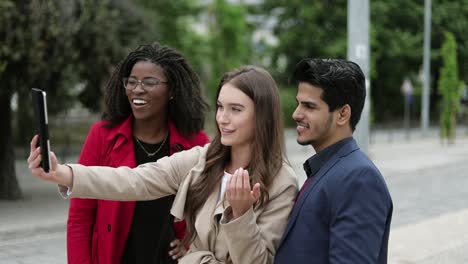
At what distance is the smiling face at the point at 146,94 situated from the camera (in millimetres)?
2699

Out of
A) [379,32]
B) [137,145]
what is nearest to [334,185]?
[137,145]

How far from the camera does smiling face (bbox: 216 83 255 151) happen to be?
211 cm

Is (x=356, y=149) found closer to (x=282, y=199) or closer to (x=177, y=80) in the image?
(x=282, y=199)

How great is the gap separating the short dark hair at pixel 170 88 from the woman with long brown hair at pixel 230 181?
1.83 ft

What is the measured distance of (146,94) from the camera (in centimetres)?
270

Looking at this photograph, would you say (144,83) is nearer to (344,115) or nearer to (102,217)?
(102,217)

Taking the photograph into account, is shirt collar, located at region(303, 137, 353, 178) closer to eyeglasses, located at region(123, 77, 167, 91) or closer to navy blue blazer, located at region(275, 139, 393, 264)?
navy blue blazer, located at region(275, 139, 393, 264)

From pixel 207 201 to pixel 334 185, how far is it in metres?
0.53

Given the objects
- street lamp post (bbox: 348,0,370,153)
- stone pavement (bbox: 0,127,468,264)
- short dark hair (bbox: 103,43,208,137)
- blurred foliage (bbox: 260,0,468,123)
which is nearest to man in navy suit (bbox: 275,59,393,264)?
short dark hair (bbox: 103,43,208,137)

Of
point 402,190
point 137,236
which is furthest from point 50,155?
point 402,190

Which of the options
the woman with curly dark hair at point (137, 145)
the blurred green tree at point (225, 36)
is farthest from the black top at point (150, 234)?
the blurred green tree at point (225, 36)

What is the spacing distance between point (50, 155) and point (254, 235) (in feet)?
2.21

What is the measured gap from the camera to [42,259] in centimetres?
699

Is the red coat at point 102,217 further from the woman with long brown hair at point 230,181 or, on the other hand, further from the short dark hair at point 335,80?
the short dark hair at point 335,80
